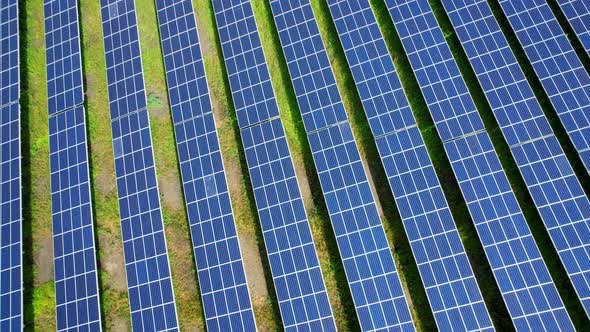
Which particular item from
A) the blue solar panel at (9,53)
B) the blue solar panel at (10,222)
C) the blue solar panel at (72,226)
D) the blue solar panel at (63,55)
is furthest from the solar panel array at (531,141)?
the blue solar panel at (9,53)

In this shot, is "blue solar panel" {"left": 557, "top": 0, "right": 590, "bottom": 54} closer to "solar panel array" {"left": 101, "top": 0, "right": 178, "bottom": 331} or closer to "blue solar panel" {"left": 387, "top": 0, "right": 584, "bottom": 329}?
"blue solar panel" {"left": 387, "top": 0, "right": 584, "bottom": 329}

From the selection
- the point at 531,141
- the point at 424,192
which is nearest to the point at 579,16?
the point at 531,141

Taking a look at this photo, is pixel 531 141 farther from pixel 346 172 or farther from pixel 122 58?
pixel 122 58

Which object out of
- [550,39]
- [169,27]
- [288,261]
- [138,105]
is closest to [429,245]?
[288,261]

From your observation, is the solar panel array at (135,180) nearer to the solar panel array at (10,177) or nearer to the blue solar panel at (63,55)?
the blue solar panel at (63,55)

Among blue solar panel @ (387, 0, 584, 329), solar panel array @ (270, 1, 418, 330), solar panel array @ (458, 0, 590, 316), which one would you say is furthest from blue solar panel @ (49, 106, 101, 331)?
solar panel array @ (458, 0, 590, 316)

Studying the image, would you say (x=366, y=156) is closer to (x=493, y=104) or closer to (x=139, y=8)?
(x=493, y=104)
